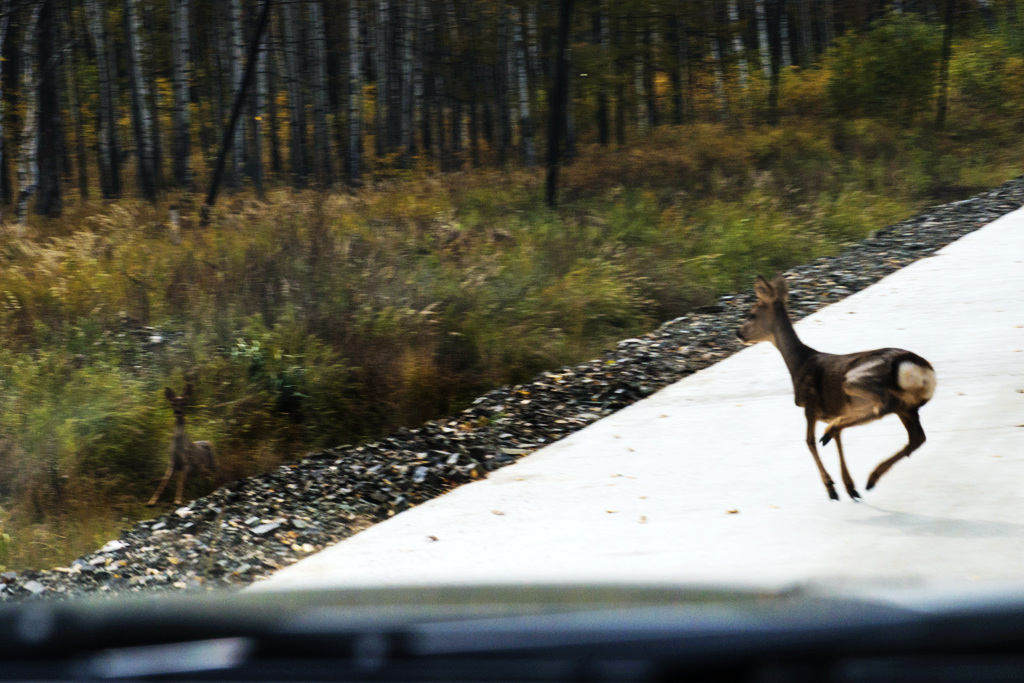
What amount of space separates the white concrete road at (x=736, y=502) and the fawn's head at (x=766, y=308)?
37.1 inches

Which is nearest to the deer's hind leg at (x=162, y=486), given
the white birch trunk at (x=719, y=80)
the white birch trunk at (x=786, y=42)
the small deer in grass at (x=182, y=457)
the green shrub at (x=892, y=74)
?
the small deer in grass at (x=182, y=457)

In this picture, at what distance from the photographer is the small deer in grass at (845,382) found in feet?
15.2

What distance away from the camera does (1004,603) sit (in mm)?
981

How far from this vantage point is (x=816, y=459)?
5141 millimetres

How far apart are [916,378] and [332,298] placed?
6015 mm

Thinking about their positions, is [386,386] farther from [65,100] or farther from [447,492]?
[65,100]

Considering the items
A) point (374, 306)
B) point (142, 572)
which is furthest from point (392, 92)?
point (142, 572)

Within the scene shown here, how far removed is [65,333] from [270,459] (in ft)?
11.9

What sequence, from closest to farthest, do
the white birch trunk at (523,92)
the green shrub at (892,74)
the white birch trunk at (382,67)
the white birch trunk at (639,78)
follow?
the green shrub at (892,74), the white birch trunk at (523,92), the white birch trunk at (382,67), the white birch trunk at (639,78)

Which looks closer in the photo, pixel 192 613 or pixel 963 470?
pixel 192 613

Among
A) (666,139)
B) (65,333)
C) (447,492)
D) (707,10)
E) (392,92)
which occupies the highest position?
(707,10)

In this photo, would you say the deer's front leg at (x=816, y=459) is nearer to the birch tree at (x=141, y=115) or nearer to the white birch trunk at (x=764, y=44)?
the birch tree at (x=141, y=115)

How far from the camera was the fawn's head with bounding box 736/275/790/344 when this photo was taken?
18.3ft

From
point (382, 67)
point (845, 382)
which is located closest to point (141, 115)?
point (382, 67)
